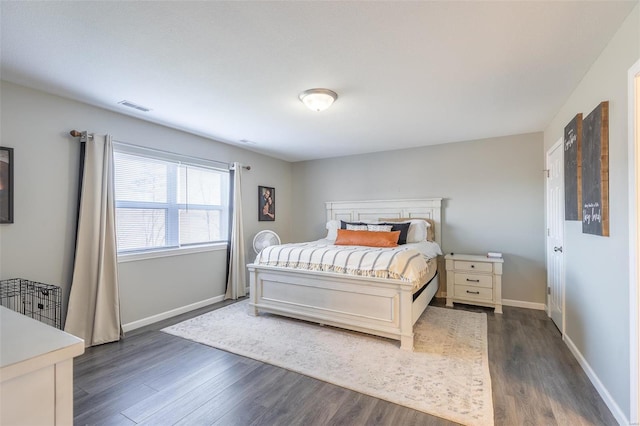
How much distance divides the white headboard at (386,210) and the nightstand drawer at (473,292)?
757 mm

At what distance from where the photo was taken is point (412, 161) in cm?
468

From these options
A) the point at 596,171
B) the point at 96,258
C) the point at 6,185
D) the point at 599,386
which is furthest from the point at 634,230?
the point at 6,185

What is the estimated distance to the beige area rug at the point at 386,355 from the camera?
1.98 meters

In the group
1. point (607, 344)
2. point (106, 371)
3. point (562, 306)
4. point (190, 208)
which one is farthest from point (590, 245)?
point (190, 208)

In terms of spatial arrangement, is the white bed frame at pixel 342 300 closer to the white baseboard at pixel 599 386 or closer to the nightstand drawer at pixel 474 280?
the nightstand drawer at pixel 474 280

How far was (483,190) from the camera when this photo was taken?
417 centimetres

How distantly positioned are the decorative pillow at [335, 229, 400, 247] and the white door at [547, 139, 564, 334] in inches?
66.8

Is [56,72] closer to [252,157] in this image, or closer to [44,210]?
[44,210]

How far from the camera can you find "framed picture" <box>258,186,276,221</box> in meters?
5.03

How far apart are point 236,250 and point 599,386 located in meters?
3.99

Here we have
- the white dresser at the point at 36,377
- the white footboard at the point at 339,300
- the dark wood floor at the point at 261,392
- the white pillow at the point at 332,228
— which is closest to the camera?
the white dresser at the point at 36,377

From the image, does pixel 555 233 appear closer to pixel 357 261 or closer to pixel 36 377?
pixel 357 261

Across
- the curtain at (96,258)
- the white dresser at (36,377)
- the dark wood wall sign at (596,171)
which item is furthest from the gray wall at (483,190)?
the white dresser at (36,377)

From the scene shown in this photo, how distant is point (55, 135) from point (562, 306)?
5.07m
